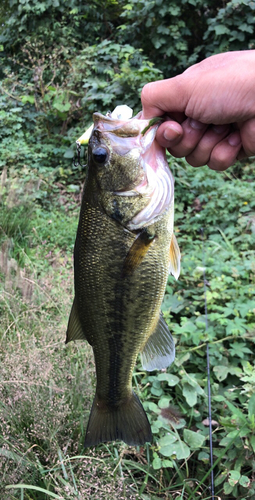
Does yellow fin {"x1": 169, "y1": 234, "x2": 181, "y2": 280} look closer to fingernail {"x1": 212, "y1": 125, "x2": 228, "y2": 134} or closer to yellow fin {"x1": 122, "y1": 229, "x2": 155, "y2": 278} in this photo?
yellow fin {"x1": 122, "y1": 229, "x2": 155, "y2": 278}

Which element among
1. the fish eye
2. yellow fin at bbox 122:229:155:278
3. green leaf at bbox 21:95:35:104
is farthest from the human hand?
green leaf at bbox 21:95:35:104

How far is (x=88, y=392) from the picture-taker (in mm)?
2422

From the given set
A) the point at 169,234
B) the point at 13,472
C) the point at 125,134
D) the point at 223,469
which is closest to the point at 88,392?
the point at 13,472

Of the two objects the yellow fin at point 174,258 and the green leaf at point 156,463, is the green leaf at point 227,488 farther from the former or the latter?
the yellow fin at point 174,258

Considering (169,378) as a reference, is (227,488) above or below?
below

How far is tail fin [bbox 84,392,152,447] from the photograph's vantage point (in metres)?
1.54

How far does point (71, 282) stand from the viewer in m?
3.57

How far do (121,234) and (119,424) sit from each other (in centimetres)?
82

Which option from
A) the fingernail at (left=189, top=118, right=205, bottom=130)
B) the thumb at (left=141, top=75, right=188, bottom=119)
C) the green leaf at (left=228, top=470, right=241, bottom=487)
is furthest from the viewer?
the green leaf at (left=228, top=470, right=241, bottom=487)

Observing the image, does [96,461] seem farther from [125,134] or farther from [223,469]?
[125,134]

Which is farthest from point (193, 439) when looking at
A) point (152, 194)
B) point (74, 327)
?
point (152, 194)

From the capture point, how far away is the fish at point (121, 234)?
1349 mm

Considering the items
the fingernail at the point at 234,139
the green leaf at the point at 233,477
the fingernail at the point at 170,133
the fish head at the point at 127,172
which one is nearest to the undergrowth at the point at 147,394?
the green leaf at the point at 233,477

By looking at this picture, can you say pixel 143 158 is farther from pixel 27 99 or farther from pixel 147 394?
pixel 27 99
